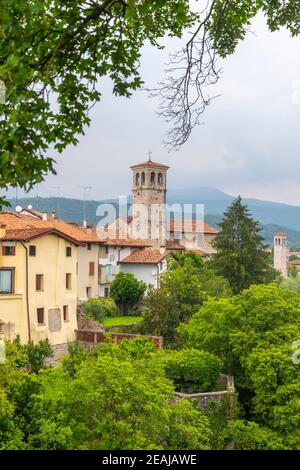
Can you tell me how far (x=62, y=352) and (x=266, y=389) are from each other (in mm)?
12264

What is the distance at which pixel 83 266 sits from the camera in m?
43.7

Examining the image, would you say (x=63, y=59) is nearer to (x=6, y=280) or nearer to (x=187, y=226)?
(x=6, y=280)

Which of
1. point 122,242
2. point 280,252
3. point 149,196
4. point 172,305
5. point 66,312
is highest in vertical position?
point 149,196

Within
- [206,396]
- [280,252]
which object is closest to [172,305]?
[206,396]

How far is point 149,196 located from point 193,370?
149ft

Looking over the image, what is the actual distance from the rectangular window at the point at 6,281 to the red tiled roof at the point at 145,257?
73.0ft

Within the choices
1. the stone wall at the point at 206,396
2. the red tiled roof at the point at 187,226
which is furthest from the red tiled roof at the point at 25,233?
the red tiled roof at the point at 187,226

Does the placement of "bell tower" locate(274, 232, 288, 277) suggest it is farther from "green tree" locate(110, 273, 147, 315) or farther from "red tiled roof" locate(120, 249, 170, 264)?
"green tree" locate(110, 273, 147, 315)

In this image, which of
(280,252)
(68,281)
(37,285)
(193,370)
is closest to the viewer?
(193,370)

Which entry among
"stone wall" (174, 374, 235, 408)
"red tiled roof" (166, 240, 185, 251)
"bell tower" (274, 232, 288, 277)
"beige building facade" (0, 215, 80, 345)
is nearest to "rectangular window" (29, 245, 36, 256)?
"beige building facade" (0, 215, 80, 345)

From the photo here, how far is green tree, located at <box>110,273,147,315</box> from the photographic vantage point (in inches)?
1634

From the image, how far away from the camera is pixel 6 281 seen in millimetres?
26266

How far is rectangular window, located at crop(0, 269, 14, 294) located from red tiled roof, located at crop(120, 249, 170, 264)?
22.2 metres

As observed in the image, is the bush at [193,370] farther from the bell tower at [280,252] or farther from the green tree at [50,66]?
the bell tower at [280,252]
